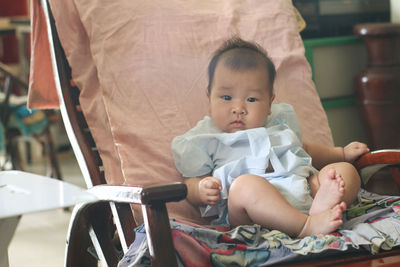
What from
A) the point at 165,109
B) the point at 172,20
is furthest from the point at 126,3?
the point at 165,109

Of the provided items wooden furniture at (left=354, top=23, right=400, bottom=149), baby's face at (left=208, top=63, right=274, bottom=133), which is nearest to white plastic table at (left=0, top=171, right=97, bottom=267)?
baby's face at (left=208, top=63, right=274, bottom=133)

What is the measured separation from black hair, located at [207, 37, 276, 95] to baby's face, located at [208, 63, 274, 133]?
0.04 feet

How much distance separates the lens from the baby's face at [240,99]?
1271 millimetres

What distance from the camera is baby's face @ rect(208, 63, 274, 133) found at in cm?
127

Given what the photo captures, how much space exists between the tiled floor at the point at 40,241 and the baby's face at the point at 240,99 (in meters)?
1.31

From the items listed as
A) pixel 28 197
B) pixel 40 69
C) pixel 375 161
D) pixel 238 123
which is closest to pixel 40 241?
pixel 40 69

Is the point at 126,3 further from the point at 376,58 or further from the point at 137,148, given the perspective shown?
the point at 376,58

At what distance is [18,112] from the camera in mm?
3117

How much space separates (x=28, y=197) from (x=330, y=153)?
84cm

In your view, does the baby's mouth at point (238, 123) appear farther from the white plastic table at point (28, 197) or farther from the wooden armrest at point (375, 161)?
the white plastic table at point (28, 197)

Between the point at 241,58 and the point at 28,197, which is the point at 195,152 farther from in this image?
the point at 28,197

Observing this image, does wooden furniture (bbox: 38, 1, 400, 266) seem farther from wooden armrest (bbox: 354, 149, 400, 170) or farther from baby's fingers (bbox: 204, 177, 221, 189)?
baby's fingers (bbox: 204, 177, 221, 189)

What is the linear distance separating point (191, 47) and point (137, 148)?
316 millimetres

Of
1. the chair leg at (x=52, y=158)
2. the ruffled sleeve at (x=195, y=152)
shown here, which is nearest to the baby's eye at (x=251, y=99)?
the ruffled sleeve at (x=195, y=152)
